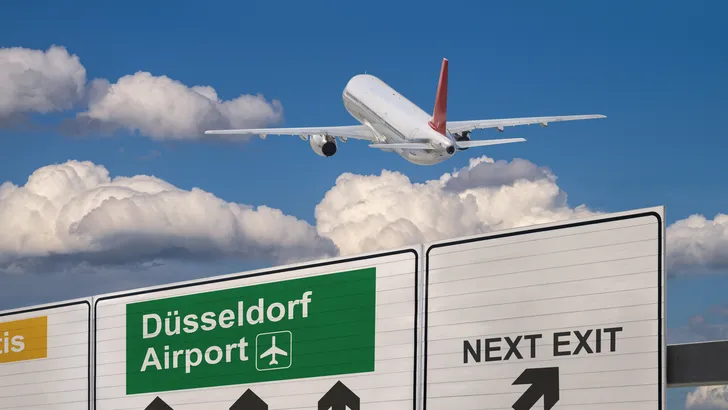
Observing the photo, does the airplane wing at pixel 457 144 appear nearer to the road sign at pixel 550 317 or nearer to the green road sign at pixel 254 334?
the green road sign at pixel 254 334

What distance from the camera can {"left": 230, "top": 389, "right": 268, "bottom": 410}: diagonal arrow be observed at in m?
11.8

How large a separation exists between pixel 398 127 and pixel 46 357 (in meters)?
40.4

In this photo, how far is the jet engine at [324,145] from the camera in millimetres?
56125

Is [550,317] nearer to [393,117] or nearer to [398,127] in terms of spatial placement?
[398,127]

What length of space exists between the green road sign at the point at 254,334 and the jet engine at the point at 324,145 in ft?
140

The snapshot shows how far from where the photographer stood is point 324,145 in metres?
56.1

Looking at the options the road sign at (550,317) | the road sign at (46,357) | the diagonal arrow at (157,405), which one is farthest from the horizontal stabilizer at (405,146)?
the road sign at (550,317)

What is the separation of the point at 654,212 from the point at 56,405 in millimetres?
8606

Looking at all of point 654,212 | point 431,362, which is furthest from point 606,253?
point 431,362

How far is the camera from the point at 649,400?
343 inches

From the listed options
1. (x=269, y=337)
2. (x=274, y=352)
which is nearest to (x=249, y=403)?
(x=274, y=352)

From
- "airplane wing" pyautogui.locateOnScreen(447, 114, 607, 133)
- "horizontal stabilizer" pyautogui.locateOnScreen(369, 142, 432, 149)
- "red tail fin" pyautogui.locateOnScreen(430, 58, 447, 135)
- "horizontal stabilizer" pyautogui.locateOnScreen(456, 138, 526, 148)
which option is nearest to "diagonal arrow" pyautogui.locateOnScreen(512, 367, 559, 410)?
"horizontal stabilizer" pyautogui.locateOnScreen(456, 138, 526, 148)

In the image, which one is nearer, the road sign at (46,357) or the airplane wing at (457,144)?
the road sign at (46,357)

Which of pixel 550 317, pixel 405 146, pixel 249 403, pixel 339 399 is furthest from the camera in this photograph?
pixel 405 146
